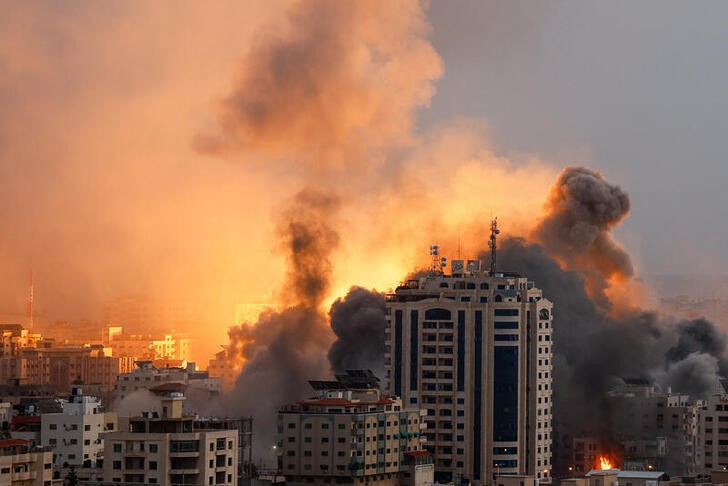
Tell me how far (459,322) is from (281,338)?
85.4 feet

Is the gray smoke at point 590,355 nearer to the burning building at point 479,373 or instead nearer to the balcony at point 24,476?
the burning building at point 479,373

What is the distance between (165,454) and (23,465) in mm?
5966

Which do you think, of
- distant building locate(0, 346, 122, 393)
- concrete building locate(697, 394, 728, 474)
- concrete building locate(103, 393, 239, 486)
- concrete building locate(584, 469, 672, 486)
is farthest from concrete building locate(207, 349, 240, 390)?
concrete building locate(103, 393, 239, 486)

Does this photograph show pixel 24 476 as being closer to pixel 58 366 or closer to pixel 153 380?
pixel 153 380

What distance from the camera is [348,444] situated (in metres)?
104

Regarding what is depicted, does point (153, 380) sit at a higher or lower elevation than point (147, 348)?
lower

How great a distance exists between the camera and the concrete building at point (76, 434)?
102 meters

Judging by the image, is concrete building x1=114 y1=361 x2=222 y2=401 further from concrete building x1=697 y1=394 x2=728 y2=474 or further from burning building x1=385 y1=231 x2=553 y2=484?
concrete building x1=697 y1=394 x2=728 y2=474

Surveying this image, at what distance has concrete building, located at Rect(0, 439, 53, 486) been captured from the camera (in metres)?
84.2

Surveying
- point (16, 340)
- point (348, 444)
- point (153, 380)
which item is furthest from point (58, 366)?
point (348, 444)

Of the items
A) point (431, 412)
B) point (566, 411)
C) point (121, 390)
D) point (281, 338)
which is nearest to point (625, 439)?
point (566, 411)

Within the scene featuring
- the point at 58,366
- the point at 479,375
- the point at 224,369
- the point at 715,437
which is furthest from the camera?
the point at 58,366

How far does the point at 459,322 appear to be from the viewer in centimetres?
11681

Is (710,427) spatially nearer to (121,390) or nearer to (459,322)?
(459,322)
